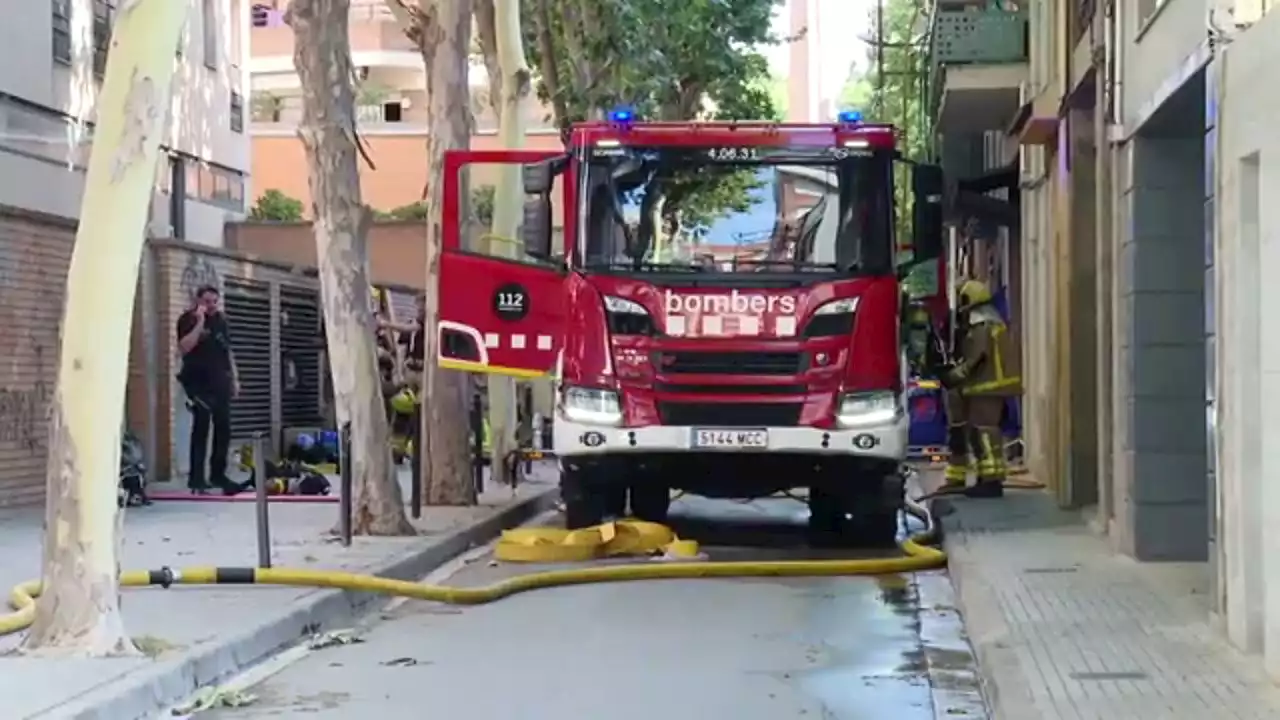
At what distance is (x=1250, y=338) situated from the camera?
840 cm

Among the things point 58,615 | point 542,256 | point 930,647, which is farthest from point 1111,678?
point 542,256

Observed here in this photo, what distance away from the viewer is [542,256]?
15016 millimetres

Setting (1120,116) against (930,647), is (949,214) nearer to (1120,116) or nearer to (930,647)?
(1120,116)

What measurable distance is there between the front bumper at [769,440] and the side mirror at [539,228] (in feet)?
4.37

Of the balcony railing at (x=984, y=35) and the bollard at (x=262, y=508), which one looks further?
the balcony railing at (x=984, y=35)

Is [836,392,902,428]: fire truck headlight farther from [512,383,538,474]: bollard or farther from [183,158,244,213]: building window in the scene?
[183,158,244,213]: building window

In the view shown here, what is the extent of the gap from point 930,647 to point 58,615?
4.39 m

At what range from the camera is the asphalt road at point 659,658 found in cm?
835

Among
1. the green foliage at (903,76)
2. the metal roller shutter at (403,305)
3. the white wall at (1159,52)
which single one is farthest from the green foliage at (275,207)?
the white wall at (1159,52)

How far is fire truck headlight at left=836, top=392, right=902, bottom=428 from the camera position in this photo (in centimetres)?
1444

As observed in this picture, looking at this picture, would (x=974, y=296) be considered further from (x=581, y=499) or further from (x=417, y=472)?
(x=417, y=472)

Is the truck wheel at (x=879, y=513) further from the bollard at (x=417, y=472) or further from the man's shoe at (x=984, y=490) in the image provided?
the bollard at (x=417, y=472)

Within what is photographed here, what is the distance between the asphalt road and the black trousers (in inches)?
252

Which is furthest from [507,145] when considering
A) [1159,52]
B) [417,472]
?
[1159,52]
